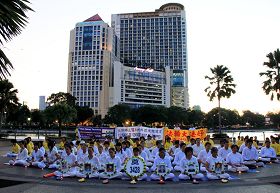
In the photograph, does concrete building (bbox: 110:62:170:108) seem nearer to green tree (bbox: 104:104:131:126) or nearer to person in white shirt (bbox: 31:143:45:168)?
green tree (bbox: 104:104:131:126)

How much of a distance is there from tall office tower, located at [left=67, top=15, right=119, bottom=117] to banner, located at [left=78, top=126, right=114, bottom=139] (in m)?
140

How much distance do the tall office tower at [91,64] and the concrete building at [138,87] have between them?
316 inches

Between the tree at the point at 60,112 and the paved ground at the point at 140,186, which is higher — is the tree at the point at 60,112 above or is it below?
above

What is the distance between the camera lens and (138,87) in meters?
167

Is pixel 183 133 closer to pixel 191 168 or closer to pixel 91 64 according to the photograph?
pixel 191 168

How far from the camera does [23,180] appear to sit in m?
12.0

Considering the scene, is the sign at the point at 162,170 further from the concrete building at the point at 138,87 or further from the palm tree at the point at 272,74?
the concrete building at the point at 138,87

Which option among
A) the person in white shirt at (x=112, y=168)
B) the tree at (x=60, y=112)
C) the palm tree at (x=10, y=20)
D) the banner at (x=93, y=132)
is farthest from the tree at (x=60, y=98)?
the palm tree at (x=10, y=20)

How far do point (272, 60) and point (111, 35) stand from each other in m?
143

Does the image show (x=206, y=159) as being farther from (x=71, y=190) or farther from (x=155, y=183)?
(x=71, y=190)

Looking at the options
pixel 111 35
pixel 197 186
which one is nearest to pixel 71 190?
pixel 197 186

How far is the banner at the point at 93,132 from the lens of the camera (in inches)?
1054

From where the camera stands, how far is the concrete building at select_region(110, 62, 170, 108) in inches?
6412

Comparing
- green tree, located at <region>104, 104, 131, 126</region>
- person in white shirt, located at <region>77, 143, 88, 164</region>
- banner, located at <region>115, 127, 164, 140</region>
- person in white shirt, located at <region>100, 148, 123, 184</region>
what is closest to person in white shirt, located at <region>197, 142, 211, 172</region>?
person in white shirt, located at <region>100, 148, 123, 184</region>
